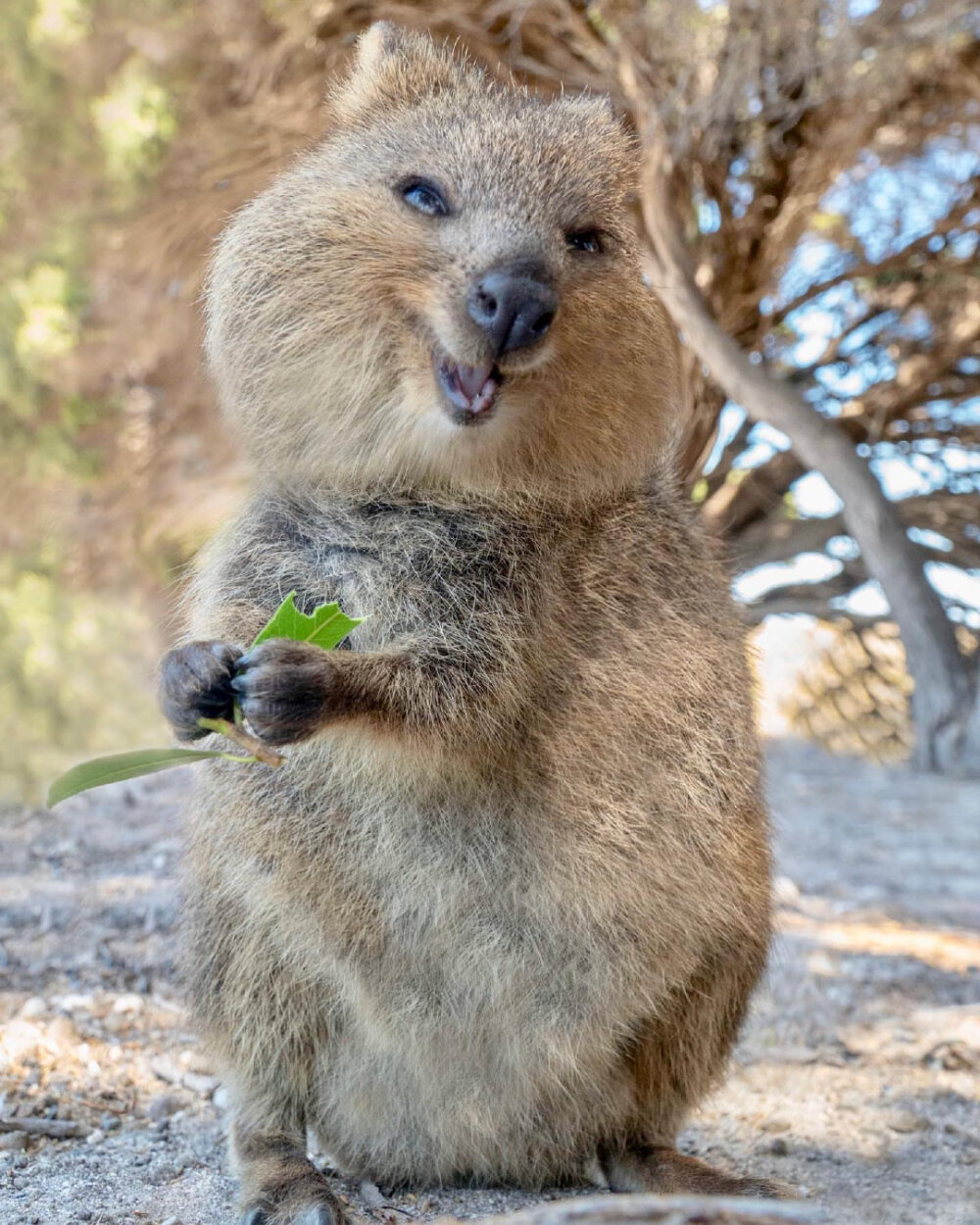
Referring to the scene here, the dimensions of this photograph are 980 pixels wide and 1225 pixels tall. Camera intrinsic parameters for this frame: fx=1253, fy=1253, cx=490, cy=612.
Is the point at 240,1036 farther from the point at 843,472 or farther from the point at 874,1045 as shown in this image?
the point at 843,472

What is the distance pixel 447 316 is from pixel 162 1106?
2.16 meters

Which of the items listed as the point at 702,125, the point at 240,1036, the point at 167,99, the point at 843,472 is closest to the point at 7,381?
the point at 167,99

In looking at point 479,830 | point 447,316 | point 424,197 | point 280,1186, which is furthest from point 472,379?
point 280,1186

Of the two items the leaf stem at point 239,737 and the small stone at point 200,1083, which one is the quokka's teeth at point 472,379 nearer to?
the leaf stem at point 239,737

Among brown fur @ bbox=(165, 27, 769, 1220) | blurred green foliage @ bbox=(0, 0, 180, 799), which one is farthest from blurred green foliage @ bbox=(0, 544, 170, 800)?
brown fur @ bbox=(165, 27, 769, 1220)

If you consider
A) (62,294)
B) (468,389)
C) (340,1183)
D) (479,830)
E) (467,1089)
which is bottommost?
(340,1183)

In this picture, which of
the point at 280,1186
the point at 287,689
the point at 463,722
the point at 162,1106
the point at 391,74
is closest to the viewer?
the point at 287,689

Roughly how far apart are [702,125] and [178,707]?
249 inches

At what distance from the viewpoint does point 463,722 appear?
239 centimetres

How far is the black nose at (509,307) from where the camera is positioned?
2320 millimetres

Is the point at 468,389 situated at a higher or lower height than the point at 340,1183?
higher

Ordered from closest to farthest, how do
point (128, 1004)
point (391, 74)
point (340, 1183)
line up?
1. point (340, 1183)
2. point (391, 74)
3. point (128, 1004)

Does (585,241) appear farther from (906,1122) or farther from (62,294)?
(62,294)

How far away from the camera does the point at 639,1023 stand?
2729mm
